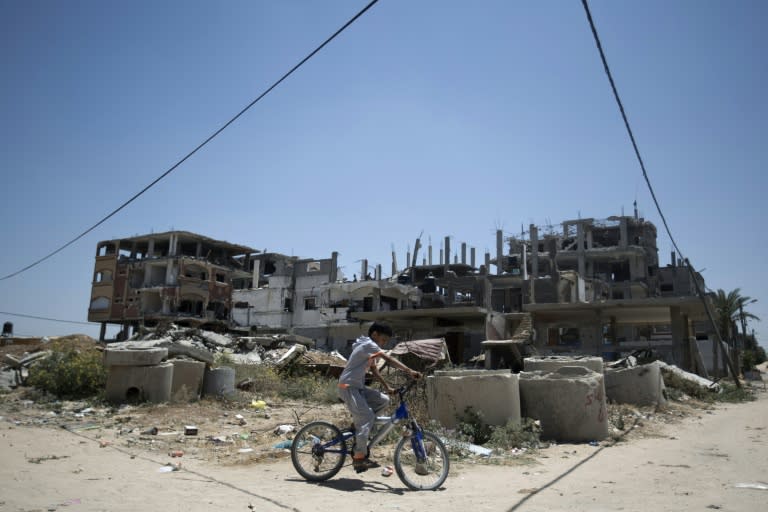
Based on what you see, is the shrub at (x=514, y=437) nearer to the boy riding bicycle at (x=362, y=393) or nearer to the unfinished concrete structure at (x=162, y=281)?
the boy riding bicycle at (x=362, y=393)

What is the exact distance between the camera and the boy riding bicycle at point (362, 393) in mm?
5773

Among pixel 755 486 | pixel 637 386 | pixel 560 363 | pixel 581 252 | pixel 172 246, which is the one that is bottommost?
pixel 755 486

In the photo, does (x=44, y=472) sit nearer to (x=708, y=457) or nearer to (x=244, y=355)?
(x=708, y=457)

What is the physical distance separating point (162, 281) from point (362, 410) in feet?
185

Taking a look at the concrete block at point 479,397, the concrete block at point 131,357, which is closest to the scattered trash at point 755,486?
the concrete block at point 479,397

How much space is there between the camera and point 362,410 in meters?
5.80

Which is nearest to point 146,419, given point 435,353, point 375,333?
point 435,353

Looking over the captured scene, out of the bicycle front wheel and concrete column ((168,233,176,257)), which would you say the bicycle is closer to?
the bicycle front wheel

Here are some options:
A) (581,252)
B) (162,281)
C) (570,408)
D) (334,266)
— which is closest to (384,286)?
(334,266)

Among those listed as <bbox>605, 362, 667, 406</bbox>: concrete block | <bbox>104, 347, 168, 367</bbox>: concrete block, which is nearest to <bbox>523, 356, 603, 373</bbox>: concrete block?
<bbox>605, 362, 667, 406</bbox>: concrete block

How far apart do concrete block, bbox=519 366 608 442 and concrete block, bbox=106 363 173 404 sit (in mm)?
7733

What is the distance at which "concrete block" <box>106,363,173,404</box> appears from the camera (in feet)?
39.9

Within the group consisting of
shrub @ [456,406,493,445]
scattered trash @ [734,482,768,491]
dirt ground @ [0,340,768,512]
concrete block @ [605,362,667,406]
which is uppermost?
concrete block @ [605,362,667,406]

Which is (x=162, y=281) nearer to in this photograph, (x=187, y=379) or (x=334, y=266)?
(x=334, y=266)
